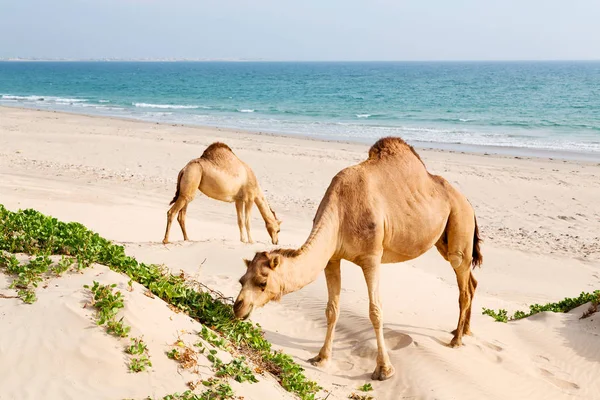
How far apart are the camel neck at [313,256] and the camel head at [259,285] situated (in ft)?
0.51

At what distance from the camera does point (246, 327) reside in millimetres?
6871

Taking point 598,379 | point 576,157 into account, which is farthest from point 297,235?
point 576,157

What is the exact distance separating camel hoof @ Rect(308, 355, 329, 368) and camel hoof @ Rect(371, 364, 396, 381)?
557 millimetres

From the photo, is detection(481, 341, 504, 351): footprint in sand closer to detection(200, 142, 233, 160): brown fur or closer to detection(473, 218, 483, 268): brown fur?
detection(473, 218, 483, 268): brown fur

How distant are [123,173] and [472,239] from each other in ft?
55.0

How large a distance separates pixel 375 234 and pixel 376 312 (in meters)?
0.87

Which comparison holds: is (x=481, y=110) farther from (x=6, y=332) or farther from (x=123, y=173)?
(x=6, y=332)

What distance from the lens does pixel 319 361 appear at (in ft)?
24.4

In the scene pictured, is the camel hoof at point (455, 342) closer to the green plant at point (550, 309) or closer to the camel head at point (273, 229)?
the green plant at point (550, 309)

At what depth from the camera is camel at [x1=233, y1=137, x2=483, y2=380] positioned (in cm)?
607

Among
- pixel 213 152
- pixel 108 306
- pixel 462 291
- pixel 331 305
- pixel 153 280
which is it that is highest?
pixel 213 152

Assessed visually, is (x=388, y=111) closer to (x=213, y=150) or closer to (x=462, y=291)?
(x=213, y=150)

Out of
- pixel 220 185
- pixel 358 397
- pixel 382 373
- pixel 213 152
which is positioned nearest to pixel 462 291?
pixel 382 373

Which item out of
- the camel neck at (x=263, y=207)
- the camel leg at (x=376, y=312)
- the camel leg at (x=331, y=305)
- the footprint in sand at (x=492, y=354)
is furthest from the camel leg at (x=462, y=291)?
the camel neck at (x=263, y=207)
